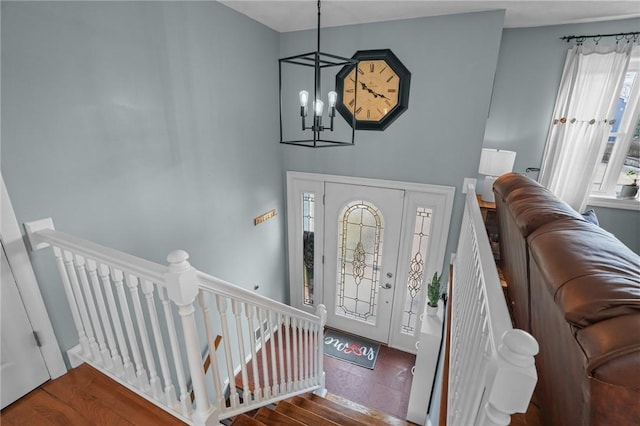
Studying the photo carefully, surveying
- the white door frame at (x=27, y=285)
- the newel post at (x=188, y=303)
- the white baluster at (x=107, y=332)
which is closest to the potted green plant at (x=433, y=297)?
the newel post at (x=188, y=303)

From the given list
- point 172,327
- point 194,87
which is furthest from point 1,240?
point 194,87

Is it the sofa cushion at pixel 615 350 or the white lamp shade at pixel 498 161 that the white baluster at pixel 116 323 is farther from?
the white lamp shade at pixel 498 161

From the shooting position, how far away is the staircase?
6.16ft

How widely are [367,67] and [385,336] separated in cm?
313

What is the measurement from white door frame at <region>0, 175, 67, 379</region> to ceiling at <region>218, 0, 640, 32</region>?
209 centimetres

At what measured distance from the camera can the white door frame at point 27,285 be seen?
4.41 feet

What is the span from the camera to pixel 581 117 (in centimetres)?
280

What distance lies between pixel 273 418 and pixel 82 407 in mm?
1078

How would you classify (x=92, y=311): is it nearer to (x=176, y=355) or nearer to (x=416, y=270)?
(x=176, y=355)

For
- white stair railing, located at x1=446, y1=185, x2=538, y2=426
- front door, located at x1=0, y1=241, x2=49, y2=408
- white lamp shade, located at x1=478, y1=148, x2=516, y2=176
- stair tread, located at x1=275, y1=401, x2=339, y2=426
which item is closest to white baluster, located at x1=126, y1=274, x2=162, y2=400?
front door, located at x1=0, y1=241, x2=49, y2=408

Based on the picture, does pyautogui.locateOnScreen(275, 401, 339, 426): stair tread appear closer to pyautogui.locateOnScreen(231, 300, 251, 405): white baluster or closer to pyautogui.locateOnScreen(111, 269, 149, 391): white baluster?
pyautogui.locateOnScreen(231, 300, 251, 405): white baluster

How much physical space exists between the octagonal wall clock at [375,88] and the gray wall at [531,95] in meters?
1.05

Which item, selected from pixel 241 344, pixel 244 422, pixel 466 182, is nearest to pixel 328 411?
pixel 244 422

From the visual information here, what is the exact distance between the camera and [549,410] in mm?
1046
